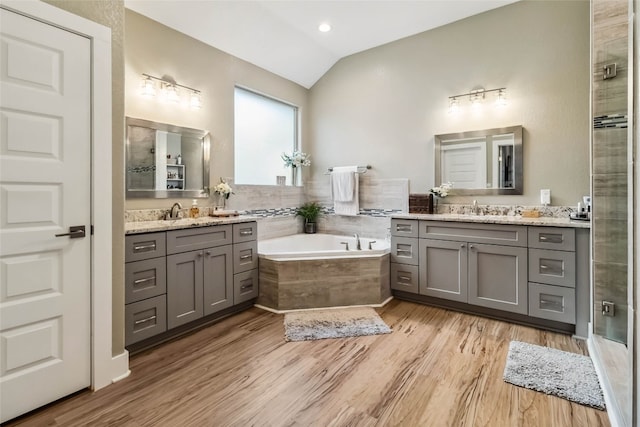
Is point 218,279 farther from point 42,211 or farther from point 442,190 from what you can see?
point 442,190

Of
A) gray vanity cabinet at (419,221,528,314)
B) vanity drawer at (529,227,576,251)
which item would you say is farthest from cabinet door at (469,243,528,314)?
vanity drawer at (529,227,576,251)

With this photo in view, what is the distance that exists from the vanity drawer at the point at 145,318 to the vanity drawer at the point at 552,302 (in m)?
2.91

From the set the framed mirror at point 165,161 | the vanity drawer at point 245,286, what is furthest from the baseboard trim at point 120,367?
the framed mirror at point 165,161

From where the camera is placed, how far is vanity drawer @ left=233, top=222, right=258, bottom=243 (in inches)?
116

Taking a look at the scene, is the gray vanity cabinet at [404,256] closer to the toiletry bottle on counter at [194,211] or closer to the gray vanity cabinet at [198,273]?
the gray vanity cabinet at [198,273]

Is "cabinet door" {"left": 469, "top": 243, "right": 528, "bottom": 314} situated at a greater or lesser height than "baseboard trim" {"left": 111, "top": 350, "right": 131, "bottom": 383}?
greater

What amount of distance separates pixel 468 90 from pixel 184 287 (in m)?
3.40

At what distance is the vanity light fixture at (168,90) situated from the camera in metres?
2.88

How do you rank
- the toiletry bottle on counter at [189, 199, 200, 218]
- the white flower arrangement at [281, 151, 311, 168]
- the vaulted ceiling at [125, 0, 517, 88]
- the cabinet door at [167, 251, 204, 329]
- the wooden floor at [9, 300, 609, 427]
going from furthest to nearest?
1. the white flower arrangement at [281, 151, 311, 168]
2. the toiletry bottle on counter at [189, 199, 200, 218]
3. the vaulted ceiling at [125, 0, 517, 88]
4. the cabinet door at [167, 251, 204, 329]
5. the wooden floor at [9, 300, 609, 427]

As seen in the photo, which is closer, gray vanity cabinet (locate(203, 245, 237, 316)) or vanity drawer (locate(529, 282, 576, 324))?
vanity drawer (locate(529, 282, 576, 324))

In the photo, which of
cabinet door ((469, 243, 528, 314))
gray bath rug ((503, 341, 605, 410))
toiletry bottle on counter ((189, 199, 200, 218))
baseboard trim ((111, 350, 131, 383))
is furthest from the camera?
toiletry bottle on counter ((189, 199, 200, 218))

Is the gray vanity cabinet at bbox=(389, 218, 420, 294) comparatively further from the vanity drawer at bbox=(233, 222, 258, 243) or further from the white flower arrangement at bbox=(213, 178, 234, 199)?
the white flower arrangement at bbox=(213, 178, 234, 199)

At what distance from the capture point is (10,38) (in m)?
1.55

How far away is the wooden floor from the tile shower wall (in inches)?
17.1
